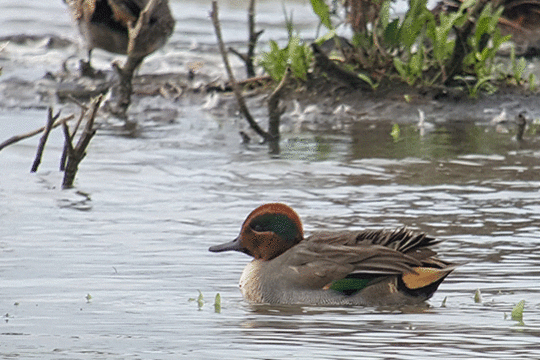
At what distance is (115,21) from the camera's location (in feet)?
44.0

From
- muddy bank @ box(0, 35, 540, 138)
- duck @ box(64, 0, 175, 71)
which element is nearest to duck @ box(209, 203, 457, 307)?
muddy bank @ box(0, 35, 540, 138)

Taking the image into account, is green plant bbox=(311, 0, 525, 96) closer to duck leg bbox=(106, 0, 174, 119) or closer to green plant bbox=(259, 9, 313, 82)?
green plant bbox=(259, 9, 313, 82)

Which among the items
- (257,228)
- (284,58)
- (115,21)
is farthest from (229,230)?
(115,21)

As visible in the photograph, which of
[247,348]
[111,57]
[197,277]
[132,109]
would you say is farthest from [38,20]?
[247,348]

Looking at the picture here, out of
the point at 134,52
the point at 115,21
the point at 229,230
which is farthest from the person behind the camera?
the point at 115,21

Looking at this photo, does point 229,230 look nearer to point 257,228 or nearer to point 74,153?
point 257,228

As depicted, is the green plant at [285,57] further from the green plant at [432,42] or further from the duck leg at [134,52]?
the duck leg at [134,52]

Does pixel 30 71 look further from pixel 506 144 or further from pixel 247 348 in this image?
pixel 247 348

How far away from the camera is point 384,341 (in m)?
4.77

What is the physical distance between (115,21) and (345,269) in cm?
852

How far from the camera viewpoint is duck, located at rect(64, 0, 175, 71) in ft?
41.2

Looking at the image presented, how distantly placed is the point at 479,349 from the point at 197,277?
1996mm

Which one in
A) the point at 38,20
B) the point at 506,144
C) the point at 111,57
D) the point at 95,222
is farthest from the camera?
the point at 38,20

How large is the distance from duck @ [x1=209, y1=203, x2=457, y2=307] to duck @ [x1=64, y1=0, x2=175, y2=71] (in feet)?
22.6
